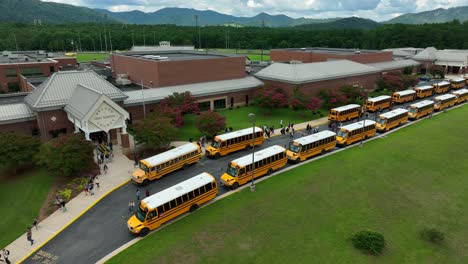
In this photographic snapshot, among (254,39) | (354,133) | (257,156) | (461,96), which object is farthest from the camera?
(254,39)

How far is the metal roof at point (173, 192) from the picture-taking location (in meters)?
26.0

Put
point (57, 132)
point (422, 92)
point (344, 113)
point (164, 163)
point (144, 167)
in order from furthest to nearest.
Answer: point (422, 92)
point (344, 113)
point (57, 132)
point (164, 163)
point (144, 167)

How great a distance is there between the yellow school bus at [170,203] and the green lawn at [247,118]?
19229 mm

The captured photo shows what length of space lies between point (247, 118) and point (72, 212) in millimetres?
34699

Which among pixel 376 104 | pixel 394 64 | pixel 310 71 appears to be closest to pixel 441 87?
pixel 394 64

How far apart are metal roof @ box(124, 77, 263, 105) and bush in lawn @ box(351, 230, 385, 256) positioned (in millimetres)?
40060

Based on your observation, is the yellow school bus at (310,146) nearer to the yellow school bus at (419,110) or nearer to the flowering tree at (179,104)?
the flowering tree at (179,104)

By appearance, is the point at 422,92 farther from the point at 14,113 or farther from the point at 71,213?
the point at 14,113

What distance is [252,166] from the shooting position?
32.6 metres

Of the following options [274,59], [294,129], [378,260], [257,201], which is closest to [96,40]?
[274,59]

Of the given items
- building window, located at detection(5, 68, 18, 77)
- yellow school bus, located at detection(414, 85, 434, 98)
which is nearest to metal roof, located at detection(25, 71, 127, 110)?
building window, located at detection(5, 68, 18, 77)

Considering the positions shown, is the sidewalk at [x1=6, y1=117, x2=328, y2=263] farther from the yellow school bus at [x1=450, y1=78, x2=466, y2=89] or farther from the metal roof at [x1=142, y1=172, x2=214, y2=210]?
the yellow school bus at [x1=450, y1=78, x2=466, y2=89]

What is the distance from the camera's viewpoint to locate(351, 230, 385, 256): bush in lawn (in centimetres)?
2294

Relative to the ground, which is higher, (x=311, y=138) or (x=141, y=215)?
(x=311, y=138)
